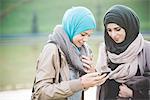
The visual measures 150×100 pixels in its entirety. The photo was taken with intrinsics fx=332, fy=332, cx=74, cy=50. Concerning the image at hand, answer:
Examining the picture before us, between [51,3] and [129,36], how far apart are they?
3.95 m

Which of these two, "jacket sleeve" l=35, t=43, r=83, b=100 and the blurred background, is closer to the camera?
"jacket sleeve" l=35, t=43, r=83, b=100

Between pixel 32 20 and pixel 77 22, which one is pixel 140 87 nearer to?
pixel 77 22

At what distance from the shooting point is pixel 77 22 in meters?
1.87

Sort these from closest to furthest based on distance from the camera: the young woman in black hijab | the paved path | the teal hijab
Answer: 1. the teal hijab
2. the young woman in black hijab
3. the paved path

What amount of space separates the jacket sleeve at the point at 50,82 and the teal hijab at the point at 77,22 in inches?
5.5

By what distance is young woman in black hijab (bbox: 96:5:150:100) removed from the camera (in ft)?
6.49

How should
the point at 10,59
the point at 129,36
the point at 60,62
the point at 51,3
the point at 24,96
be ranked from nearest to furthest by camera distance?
the point at 60,62 → the point at 129,36 → the point at 24,96 → the point at 10,59 → the point at 51,3

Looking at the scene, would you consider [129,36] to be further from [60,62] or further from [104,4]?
[104,4]

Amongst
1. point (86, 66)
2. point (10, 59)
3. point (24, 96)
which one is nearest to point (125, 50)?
point (86, 66)

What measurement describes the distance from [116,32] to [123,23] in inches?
2.7

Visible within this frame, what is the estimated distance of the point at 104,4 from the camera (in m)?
5.87

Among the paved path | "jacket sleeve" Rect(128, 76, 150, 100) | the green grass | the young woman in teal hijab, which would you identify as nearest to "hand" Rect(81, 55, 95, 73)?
the young woman in teal hijab

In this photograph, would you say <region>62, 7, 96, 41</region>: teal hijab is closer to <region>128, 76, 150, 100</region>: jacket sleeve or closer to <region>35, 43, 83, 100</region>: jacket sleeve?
<region>35, 43, 83, 100</region>: jacket sleeve

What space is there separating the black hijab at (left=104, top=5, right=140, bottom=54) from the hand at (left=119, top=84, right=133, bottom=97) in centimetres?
21
